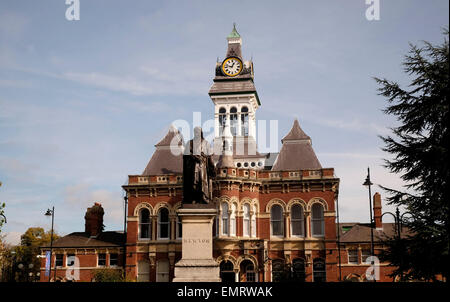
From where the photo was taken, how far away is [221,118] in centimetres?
6122

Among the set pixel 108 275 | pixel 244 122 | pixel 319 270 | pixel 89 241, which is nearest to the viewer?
pixel 108 275

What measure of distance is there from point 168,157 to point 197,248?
32323mm

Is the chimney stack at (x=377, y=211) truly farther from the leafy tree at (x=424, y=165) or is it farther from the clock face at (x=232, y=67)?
the leafy tree at (x=424, y=165)

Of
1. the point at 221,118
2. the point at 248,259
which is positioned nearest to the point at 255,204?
the point at 248,259

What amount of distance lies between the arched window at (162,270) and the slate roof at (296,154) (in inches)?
515

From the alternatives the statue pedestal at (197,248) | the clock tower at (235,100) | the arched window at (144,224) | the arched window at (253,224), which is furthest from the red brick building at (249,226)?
the statue pedestal at (197,248)

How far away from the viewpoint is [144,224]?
161 ft

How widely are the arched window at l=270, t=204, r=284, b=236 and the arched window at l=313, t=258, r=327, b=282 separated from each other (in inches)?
158

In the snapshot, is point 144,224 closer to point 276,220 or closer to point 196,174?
point 276,220

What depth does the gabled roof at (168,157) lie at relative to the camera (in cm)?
5088

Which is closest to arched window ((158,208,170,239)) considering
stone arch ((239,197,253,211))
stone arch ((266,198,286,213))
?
stone arch ((239,197,253,211))

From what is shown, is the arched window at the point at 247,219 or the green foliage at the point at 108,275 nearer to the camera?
the green foliage at the point at 108,275

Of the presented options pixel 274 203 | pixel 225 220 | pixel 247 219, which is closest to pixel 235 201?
pixel 225 220

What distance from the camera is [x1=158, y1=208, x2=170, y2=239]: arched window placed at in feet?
159
